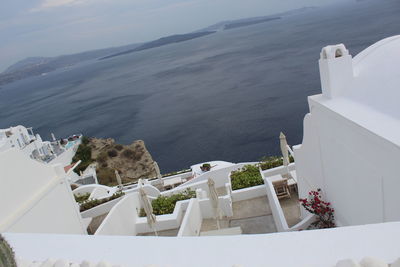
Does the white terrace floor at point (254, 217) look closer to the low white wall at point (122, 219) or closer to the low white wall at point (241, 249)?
the low white wall at point (122, 219)

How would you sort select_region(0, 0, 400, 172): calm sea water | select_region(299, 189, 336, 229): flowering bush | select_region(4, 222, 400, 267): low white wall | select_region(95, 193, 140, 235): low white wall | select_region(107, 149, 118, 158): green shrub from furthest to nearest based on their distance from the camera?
1. select_region(107, 149, 118, 158): green shrub
2. select_region(0, 0, 400, 172): calm sea water
3. select_region(95, 193, 140, 235): low white wall
4. select_region(299, 189, 336, 229): flowering bush
5. select_region(4, 222, 400, 267): low white wall

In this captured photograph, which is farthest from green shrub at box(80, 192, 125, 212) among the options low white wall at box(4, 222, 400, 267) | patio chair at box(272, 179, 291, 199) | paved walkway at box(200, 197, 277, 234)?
low white wall at box(4, 222, 400, 267)

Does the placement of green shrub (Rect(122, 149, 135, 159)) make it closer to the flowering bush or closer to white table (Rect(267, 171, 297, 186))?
white table (Rect(267, 171, 297, 186))

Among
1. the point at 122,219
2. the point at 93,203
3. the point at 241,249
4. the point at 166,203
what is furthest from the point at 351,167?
the point at 93,203

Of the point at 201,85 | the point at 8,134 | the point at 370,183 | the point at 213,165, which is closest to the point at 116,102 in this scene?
the point at 201,85

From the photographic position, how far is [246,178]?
14.0 metres

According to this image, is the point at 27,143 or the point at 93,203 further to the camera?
the point at 27,143

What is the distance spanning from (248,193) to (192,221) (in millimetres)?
2780

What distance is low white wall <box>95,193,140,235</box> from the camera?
10738 mm

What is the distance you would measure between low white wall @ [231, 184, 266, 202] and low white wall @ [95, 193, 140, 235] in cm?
400

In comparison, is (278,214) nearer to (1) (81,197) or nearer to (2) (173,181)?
(1) (81,197)

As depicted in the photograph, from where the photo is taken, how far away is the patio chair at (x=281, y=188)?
477 inches

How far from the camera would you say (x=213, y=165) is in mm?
22359

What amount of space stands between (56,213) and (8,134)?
30.7 meters
